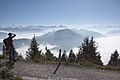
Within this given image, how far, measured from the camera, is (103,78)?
11.1 m

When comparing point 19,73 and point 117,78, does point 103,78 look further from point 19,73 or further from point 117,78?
point 19,73

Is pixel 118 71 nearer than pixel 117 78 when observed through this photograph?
No

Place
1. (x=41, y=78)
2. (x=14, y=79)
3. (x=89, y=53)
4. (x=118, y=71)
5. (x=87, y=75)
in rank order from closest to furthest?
(x=14, y=79)
(x=41, y=78)
(x=87, y=75)
(x=118, y=71)
(x=89, y=53)

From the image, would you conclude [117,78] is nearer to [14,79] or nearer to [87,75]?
[87,75]

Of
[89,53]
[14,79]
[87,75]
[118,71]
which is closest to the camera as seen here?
[14,79]

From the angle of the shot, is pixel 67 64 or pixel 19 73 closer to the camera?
pixel 19 73

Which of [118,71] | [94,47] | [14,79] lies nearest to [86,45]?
[94,47]

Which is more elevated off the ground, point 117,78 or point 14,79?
point 14,79

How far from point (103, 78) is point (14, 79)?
6252mm

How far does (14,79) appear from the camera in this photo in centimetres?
751

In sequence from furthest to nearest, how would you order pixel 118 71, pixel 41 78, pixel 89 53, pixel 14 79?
pixel 89 53 < pixel 118 71 < pixel 41 78 < pixel 14 79

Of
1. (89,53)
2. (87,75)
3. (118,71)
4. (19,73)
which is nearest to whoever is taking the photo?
(19,73)

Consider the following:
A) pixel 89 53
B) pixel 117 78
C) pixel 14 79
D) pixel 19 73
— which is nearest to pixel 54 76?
pixel 19 73

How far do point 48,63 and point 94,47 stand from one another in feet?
90.1
